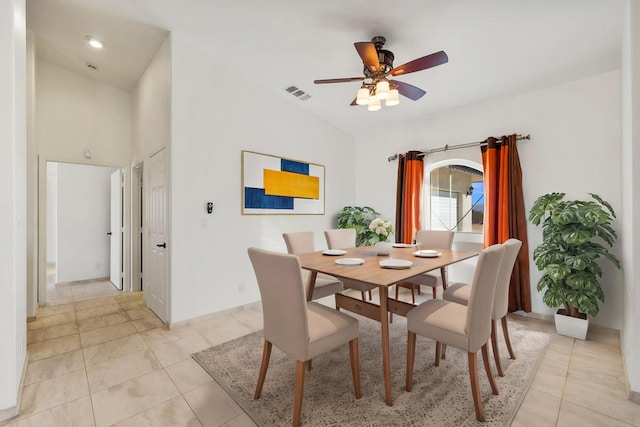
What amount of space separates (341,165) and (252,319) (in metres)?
2.93

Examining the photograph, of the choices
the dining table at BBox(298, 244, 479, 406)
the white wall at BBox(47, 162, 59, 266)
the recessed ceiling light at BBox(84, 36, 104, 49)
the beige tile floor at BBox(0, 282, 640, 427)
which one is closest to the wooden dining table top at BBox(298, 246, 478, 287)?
the dining table at BBox(298, 244, 479, 406)

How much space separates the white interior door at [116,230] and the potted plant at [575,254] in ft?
18.3

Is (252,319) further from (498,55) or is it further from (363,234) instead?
(498,55)

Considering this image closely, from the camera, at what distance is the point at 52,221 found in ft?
18.6

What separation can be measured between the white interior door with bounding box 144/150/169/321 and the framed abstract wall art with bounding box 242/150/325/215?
0.89 metres

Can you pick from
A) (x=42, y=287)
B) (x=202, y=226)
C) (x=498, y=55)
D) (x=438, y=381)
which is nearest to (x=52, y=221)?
(x=42, y=287)

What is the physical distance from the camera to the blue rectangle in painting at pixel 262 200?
11.5ft

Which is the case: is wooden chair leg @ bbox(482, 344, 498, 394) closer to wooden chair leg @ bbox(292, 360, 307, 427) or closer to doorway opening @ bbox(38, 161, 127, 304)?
wooden chair leg @ bbox(292, 360, 307, 427)

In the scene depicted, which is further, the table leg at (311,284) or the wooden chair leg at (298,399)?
the table leg at (311,284)

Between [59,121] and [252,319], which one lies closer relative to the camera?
[252,319]

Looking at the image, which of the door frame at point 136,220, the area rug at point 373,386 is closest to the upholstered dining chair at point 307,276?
the area rug at point 373,386

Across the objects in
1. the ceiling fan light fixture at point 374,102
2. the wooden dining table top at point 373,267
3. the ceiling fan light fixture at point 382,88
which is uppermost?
the ceiling fan light fixture at point 382,88

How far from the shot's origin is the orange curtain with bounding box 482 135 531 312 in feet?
10.3

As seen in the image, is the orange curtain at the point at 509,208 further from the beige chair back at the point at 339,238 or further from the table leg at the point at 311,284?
the table leg at the point at 311,284
